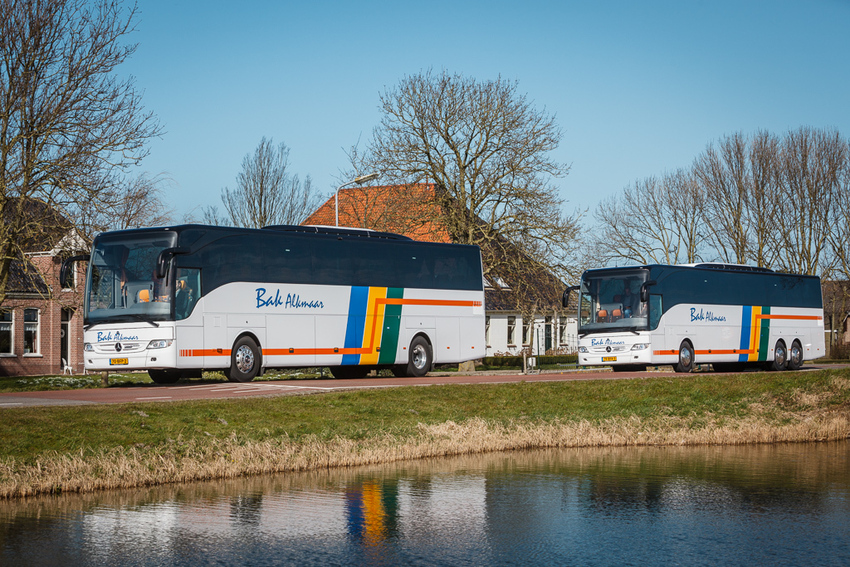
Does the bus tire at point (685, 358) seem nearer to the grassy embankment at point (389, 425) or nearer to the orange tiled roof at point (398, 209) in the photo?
the grassy embankment at point (389, 425)

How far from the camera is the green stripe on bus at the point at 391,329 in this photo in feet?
88.9

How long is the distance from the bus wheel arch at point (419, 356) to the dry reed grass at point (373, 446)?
26.2 ft

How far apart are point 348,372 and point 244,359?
5100mm

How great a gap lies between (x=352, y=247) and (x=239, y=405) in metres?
8.82

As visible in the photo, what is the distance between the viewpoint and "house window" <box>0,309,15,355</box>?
141ft

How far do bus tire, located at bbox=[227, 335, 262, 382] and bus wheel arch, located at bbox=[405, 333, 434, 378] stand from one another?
493cm

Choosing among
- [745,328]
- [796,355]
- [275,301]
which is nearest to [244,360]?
[275,301]

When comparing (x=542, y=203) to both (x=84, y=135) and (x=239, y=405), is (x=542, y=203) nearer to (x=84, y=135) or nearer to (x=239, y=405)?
(x=84, y=135)

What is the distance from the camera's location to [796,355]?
124 ft

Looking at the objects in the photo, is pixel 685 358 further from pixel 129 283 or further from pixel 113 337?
pixel 113 337

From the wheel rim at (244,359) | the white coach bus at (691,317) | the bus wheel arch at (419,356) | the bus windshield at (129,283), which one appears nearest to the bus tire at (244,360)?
the wheel rim at (244,359)

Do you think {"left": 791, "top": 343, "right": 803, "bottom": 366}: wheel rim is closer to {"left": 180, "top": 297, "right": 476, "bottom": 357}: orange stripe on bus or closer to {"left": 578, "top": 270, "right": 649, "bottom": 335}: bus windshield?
{"left": 578, "top": 270, "right": 649, "bottom": 335}: bus windshield

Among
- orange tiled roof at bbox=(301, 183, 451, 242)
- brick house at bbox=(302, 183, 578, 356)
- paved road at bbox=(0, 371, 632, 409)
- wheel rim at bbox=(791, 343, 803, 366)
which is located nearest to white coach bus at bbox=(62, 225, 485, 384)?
paved road at bbox=(0, 371, 632, 409)

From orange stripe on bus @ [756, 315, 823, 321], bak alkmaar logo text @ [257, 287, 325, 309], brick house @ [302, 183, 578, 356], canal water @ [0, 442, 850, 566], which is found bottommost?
canal water @ [0, 442, 850, 566]
